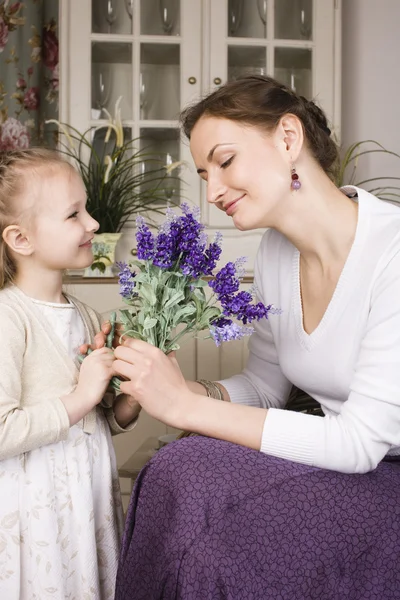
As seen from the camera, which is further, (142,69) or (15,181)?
(142,69)

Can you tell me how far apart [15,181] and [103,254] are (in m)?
1.36

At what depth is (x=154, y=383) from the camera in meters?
1.38

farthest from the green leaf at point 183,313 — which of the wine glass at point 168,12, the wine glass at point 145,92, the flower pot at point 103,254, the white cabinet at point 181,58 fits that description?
the wine glass at point 168,12

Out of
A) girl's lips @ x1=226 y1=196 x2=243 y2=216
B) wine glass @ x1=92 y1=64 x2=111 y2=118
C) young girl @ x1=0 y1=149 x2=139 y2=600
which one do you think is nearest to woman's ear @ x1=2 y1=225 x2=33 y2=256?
young girl @ x1=0 y1=149 x2=139 y2=600

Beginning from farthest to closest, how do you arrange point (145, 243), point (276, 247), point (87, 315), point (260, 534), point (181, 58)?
point (181, 58)
point (276, 247)
point (87, 315)
point (145, 243)
point (260, 534)

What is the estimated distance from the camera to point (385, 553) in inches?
49.3

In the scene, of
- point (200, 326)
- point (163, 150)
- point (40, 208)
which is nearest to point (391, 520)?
point (200, 326)

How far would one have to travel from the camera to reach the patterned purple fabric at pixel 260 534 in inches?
47.4

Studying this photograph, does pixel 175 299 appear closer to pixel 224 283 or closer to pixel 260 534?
pixel 224 283

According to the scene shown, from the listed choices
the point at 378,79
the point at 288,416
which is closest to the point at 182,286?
the point at 288,416

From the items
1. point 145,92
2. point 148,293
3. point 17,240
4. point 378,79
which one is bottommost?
point 148,293

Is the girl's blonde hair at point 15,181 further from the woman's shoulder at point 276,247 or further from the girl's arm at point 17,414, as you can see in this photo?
the woman's shoulder at point 276,247

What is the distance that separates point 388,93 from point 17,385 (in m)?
2.57

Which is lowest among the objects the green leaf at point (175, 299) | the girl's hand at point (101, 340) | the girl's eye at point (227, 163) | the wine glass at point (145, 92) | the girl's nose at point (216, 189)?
the girl's hand at point (101, 340)
